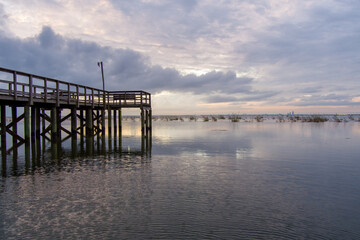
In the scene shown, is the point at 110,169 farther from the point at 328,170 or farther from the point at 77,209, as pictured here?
the point at 328,170

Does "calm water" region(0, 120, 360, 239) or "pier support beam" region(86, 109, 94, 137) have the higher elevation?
"pier support beam" region(86, 109, 94, 137)

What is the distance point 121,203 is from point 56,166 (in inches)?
246

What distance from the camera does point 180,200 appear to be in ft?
24.2

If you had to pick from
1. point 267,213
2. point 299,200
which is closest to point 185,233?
point 267,213

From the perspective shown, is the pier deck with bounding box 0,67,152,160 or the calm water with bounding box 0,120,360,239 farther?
the pier deck with bounding box 0,67,152,160

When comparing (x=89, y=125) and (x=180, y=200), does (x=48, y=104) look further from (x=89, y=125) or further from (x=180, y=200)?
(x=180, y=200)

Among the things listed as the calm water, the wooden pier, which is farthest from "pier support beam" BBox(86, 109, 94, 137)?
the calm water

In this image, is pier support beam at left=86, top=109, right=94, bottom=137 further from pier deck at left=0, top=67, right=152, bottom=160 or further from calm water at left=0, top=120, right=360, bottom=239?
calm water at left=0, top=120, right=360, bottom=239

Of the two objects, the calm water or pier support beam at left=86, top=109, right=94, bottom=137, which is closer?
the calm water

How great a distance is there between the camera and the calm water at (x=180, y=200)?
5.55 meters

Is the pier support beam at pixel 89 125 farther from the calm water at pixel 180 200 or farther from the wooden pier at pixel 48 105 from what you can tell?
the calm water at pixel 180 200

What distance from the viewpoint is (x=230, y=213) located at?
6473 millimetres

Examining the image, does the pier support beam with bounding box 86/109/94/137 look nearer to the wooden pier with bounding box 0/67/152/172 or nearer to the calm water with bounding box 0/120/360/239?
the wooden pier with bounding box 0/67/152/172

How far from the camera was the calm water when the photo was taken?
5.55 metres
